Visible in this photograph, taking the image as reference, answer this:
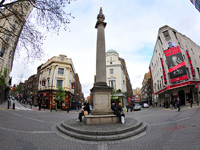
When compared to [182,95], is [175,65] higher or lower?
higher

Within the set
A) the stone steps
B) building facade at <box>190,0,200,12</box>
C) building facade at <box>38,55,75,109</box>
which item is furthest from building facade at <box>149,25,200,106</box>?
building facade at <box>38,55,75,109</box>

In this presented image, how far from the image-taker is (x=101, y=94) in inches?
322

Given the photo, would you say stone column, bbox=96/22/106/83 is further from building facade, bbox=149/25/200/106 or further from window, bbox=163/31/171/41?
window, bbox=163/31/171/41

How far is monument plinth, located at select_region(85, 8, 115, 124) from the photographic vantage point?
285 inches

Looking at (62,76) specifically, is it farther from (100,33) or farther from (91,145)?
(91,145)

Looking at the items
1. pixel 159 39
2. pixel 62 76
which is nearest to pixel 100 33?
pixel 62 76

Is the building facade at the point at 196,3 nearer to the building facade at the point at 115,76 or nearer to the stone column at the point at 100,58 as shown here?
the building facade at the point at 115,76

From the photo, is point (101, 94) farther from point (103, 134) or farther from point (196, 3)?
point (196, 3)

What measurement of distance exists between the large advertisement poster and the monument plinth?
79.9 feet

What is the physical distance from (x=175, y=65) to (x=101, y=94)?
26.7 m

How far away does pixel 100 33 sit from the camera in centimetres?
1003

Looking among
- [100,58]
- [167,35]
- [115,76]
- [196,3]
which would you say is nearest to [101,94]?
[100,58]

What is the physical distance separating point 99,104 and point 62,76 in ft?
89.8

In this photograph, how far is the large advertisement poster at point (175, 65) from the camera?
84.9ft
